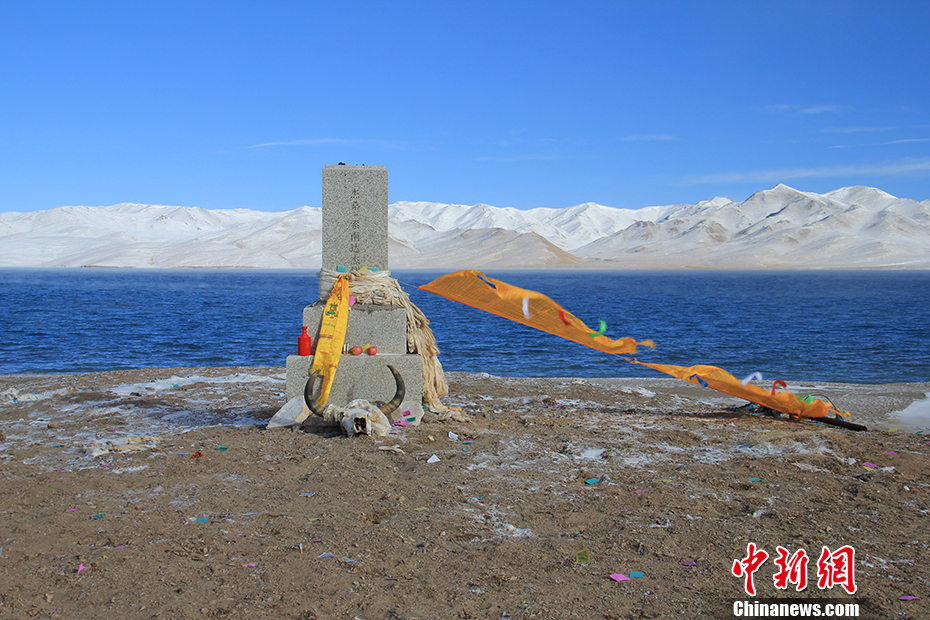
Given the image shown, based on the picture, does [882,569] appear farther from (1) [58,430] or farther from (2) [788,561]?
(1) [58,430]

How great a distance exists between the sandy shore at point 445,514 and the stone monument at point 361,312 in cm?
58

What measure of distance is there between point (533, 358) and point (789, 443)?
13.2 metres

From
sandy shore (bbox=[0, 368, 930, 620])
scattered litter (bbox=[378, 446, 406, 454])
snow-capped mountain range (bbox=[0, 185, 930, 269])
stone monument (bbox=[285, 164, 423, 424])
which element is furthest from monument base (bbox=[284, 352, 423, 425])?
snow-capped mountain range (bbox=[0, 185, 930, 269])

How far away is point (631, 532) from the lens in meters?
5.31

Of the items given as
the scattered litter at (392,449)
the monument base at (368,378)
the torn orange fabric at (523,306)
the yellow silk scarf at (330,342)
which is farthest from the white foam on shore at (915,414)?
the yellow silk scarf at (330,342)

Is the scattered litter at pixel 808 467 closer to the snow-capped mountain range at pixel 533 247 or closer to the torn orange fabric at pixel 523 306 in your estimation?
the torn orange fabric at pixel 523 306

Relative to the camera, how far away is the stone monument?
8406 millimetres

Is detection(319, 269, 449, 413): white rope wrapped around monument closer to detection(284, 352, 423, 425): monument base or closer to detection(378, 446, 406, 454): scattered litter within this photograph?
detection(284, 352, 423, 425): monument base

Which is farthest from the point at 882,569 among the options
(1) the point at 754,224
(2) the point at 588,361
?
(1) the point at 754,224

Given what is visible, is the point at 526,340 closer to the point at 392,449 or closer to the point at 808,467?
the point at 392,449

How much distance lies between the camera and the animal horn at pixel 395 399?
8273 millimetres

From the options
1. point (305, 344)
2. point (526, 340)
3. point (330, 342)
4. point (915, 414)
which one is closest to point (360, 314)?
point (330, 342)

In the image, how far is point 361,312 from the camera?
336 inches

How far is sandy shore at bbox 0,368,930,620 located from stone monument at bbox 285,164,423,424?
1.91ft
